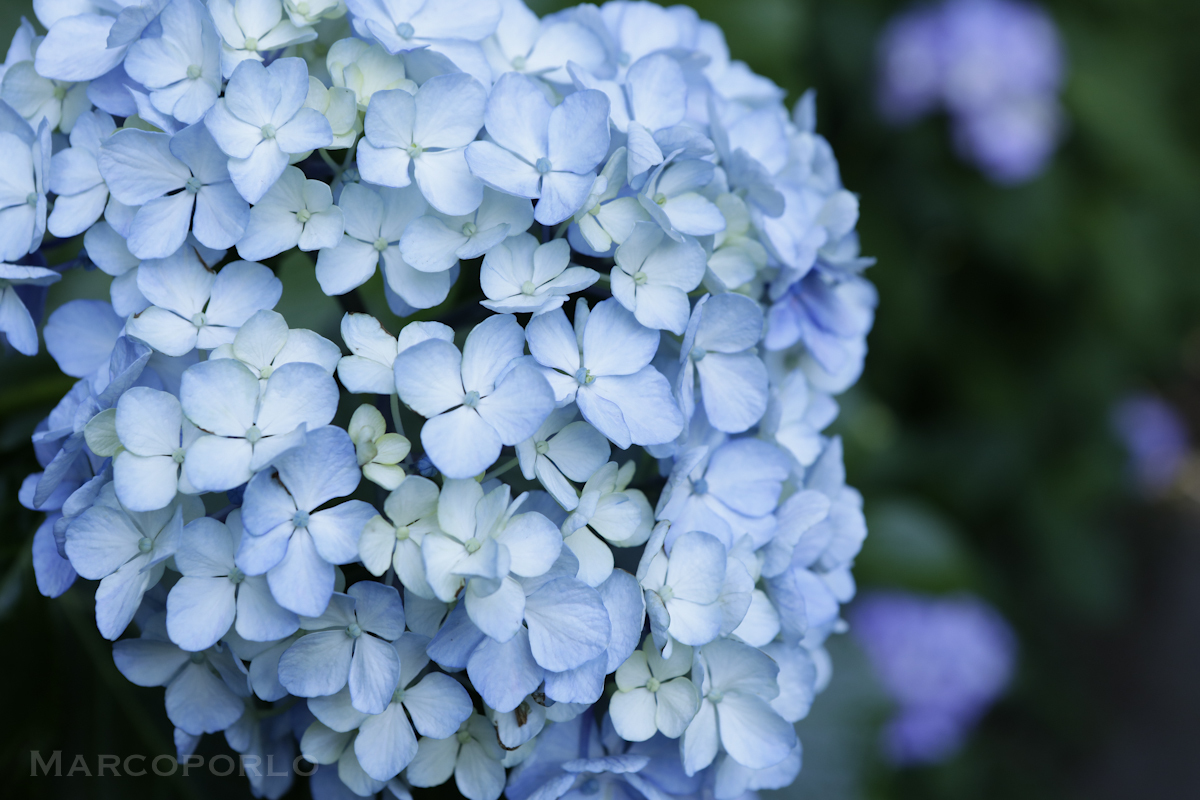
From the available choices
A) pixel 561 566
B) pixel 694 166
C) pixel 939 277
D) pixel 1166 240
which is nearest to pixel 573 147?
pixel 694 166

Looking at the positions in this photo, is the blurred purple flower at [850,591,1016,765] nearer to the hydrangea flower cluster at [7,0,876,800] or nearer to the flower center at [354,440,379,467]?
the hydrangea flower cluster at [7,0,876,800]

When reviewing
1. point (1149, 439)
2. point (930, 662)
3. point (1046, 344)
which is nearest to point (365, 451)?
point (930, 662)

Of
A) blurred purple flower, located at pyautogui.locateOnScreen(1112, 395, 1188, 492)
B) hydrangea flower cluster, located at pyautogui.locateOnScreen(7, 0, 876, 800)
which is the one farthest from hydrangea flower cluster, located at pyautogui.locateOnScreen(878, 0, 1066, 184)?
hydrangea flower cluster, located at pyautogui.locateOnScreen(7, 0, 876, 800)

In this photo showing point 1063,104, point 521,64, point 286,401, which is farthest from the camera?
point 1063,104

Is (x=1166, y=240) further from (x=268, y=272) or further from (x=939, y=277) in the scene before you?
(x=268, y=272)

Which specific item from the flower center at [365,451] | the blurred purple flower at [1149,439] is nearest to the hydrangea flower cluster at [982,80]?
the blurred purple flower at [1149,439]

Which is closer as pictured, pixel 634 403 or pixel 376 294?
pixel 634 403

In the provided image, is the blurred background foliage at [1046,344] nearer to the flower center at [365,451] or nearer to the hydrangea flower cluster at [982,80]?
the hydrangea flower cluster at [982,80]
